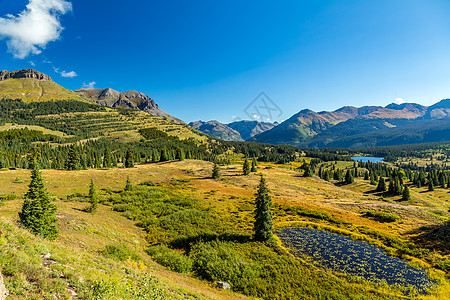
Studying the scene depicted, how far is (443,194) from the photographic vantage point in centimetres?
11631

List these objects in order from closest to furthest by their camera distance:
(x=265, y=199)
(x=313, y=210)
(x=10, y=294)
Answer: (x=10, y=294), (x=265, y=199), (x=313, y=210)

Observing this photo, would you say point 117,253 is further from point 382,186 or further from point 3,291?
point 382,186

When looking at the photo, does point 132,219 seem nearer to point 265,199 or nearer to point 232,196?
point 265,199

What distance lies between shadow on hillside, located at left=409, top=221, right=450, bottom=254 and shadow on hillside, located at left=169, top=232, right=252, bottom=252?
32.3 metres

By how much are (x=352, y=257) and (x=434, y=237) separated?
69.9 feet

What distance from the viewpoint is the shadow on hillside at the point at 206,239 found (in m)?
30.1

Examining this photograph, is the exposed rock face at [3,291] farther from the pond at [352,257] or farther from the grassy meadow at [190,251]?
the pond at [352,257]

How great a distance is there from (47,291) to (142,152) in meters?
198

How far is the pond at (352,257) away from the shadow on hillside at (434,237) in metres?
9.76

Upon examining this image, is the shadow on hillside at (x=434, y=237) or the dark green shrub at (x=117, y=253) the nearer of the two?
the dark green shrub at (x=117, y=253)

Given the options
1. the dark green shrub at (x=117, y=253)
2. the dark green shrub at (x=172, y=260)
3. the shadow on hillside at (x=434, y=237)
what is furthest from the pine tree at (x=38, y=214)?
the shadow on hillside at (x=434, y=237)

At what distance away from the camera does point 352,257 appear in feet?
96.5

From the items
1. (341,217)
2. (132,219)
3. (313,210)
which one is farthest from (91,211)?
(341,217)

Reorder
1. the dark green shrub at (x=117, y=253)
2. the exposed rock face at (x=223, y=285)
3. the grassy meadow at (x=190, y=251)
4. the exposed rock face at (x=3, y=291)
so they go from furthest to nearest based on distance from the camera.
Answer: the exposed rock face at (x=223, y=285) → the dark green shrub at (x=117, y=253) → the grassy meadow at (x=190, y=251) → the exposed rock face at (x=3, y=291)
